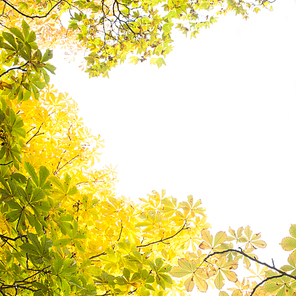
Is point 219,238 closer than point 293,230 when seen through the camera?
No

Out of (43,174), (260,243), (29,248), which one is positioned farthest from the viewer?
(260,243)

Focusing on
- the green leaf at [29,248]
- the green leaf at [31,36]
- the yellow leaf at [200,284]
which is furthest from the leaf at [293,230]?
the green leaf at [31,36]

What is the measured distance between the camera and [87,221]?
1681 millimetres

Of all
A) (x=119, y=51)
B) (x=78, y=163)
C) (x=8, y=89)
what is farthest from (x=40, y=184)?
(x=119, y=51)

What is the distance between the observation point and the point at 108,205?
1795 millimetres

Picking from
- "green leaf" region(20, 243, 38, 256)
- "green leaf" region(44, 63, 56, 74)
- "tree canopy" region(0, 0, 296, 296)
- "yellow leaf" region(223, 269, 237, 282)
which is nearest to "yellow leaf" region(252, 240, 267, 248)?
"tree canopy" region(0, 0, 296, 296)

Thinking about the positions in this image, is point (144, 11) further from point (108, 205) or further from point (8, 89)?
point (108, 205)

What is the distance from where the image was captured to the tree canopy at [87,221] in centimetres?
98

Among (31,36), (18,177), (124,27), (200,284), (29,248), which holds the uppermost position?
(124,27)

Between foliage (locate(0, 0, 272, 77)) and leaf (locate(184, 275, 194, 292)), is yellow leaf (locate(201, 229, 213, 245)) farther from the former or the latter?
foliage (locate(0, 0, 272, 77))

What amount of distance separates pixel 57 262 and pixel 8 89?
3.40ft

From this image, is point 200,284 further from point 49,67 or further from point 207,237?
point 49,67

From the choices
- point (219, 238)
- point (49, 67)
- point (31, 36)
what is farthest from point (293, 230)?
point (31, 36)

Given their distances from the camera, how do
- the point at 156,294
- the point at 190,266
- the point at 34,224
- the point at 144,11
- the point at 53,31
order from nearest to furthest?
the point at 34,224 → the point at 190,266 → the point at 156,294 → the point at 144,11 → the point at 53,31
